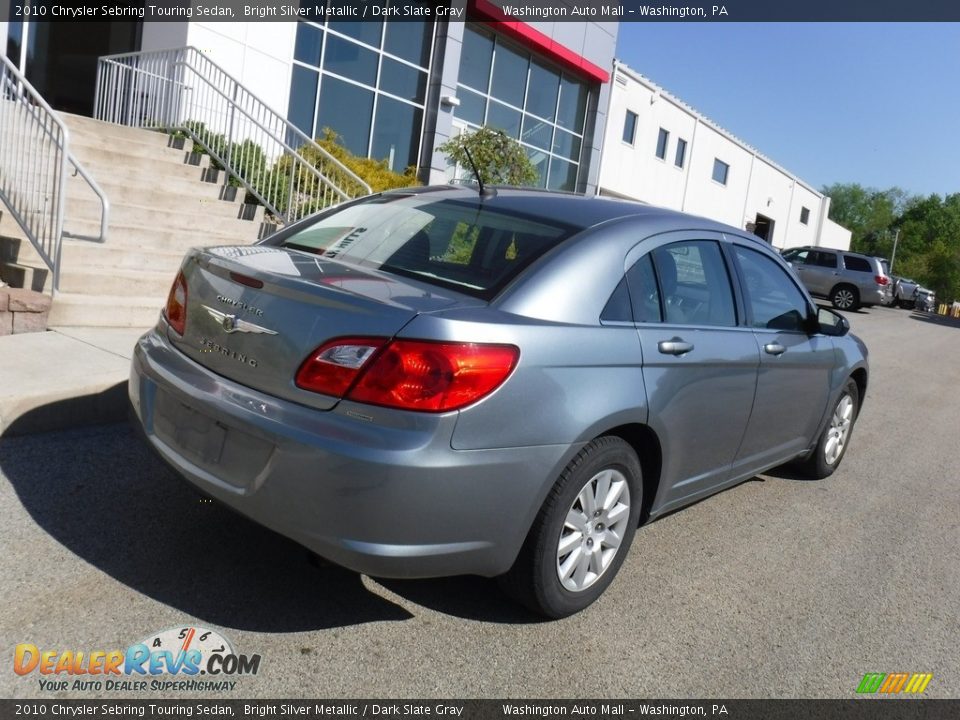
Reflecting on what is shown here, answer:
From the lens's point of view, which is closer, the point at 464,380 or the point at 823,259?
the point at 464,380

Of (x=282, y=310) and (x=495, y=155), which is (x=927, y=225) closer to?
(x=495, y=155)

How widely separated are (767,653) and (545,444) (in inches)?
48.9

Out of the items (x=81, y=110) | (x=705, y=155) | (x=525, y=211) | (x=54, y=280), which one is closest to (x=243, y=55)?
(x=81, y=110)

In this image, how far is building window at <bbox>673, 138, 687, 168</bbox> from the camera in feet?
103

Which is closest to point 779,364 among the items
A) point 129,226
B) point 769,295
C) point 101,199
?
point 769,295

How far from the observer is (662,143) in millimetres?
29984

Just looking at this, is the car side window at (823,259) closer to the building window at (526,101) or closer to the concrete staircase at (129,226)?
the building window at (526,101)

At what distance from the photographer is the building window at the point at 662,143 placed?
29672mm

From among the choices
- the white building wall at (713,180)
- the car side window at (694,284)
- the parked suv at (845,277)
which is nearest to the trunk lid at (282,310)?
the car side window at (694,284)

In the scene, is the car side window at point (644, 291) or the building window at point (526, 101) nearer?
the car side window at point (644, 291)

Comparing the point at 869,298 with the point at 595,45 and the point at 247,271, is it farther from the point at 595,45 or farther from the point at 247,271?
the point at 247,271

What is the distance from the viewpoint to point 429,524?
8.98 ft

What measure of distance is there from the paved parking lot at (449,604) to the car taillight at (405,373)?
89cm

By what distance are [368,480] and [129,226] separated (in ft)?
21.2
